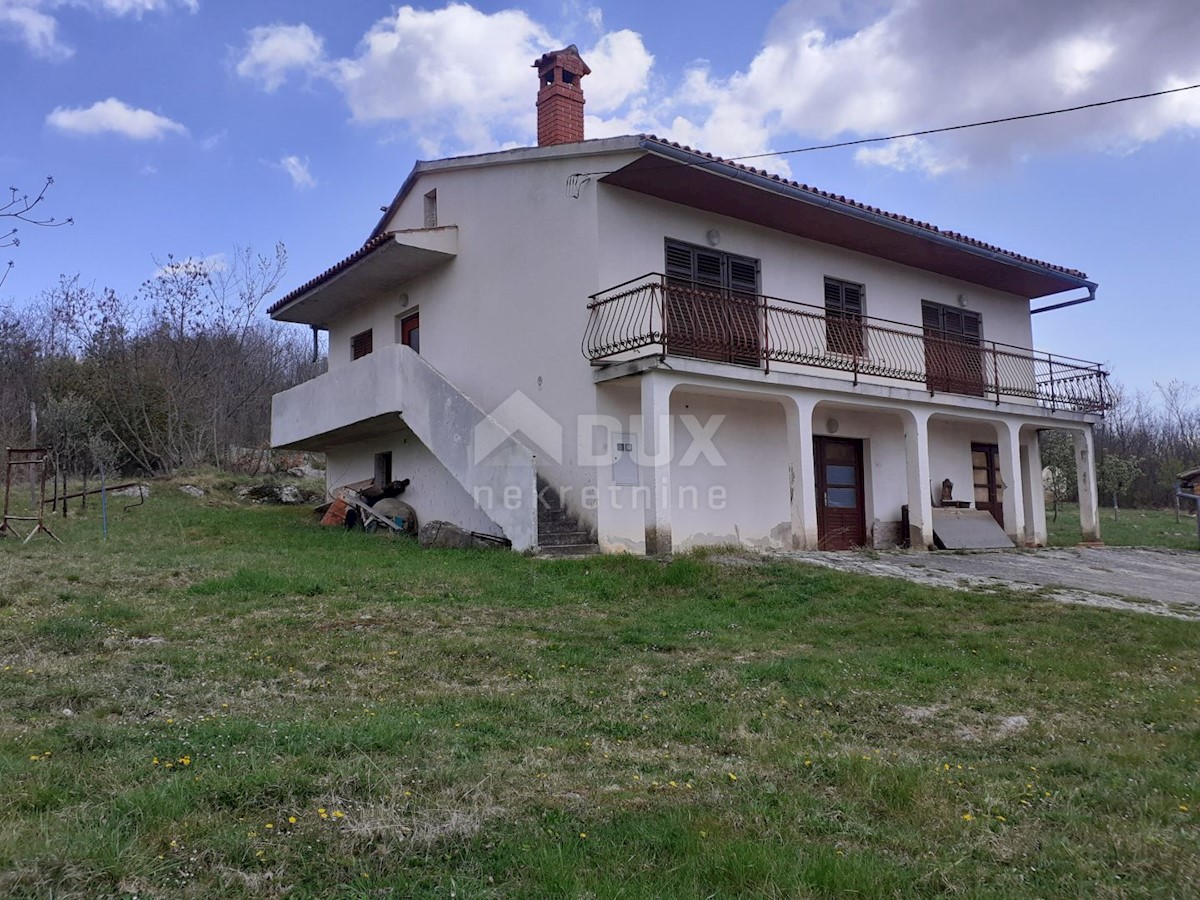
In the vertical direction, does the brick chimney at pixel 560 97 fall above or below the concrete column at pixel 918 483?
above

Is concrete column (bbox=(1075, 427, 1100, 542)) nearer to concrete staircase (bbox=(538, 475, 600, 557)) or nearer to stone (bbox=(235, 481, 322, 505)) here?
concrete staircase (bbox=(538, 475, 600, 557))

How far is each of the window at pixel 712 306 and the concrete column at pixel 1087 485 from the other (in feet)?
27.0

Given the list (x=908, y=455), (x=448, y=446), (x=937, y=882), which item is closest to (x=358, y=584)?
(x=448, y=446)

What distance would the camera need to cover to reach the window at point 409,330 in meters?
15.9

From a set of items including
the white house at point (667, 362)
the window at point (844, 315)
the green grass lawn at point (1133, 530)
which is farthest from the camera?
the green grass lawn at point (1133, 530)

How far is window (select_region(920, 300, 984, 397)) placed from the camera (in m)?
15.9

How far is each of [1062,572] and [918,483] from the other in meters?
2.97

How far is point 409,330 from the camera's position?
16344 mm

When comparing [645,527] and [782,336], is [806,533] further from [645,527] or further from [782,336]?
[782,336]

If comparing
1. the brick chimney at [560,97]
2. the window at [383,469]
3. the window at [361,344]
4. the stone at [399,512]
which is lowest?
the stone at [399,512]

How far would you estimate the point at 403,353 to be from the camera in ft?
45.1

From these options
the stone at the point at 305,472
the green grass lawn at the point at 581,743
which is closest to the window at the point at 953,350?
the green grass lawn at the point at 581,743

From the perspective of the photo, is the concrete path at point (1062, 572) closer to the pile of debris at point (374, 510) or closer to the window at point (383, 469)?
the pile of debris at point (374, 510)

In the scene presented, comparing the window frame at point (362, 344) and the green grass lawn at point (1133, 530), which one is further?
the window frame at point (362, 344)
